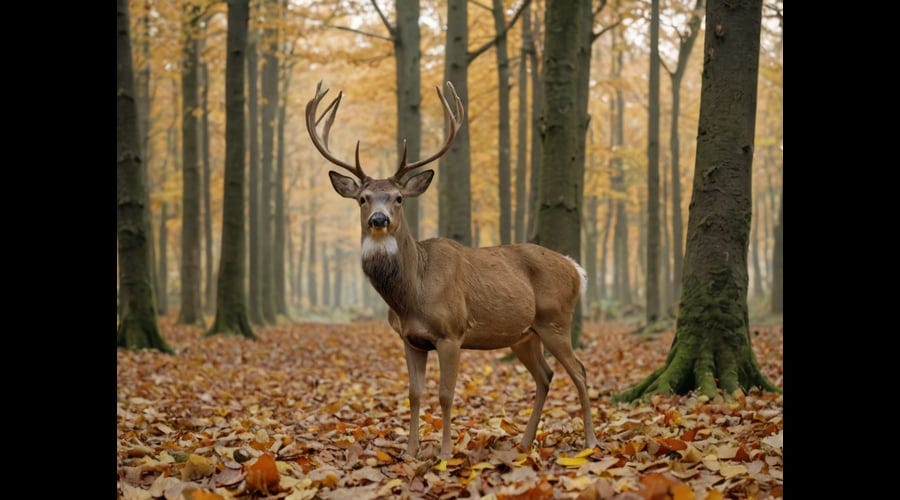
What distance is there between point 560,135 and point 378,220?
216 inches

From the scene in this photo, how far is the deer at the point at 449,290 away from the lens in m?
5.16

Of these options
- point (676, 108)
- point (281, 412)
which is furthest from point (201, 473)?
point (676, 108)

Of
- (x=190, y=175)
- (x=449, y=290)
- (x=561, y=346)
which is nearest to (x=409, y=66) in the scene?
(x=190, y=175)

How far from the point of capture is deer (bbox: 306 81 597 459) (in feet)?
16.9

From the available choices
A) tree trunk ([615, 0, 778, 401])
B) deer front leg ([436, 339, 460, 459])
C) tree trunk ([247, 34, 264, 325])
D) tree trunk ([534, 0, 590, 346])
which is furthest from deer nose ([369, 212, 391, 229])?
tree trunk ([247, 34, 264, 325])

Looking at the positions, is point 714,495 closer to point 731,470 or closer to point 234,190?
point 731,470

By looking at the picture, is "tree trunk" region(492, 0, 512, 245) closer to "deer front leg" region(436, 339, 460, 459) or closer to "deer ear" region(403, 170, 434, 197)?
"deer ear" region(403, 170, 434, 197)

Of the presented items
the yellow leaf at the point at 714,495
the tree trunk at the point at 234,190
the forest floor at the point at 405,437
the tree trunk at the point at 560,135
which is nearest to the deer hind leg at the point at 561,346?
the forest floor at the point at 405,437

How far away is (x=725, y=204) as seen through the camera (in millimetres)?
6965

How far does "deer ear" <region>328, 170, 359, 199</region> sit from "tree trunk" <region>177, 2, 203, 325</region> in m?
12.5
